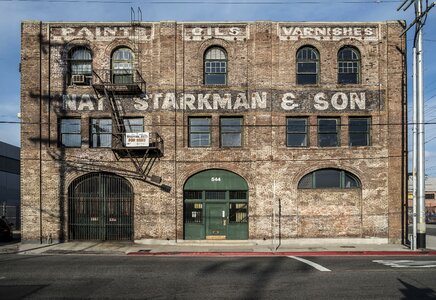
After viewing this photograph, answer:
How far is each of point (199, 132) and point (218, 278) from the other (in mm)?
11315

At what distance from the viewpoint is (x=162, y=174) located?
22.7 m

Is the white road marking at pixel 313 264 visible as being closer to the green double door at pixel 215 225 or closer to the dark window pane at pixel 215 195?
the green double door at pixel 215 225

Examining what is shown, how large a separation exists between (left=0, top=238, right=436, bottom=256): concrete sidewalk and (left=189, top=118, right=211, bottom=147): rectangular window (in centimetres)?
507

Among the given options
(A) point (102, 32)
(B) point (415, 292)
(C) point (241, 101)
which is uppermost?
(A) point (102, 32)

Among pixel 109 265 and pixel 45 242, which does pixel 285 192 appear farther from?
pixel 45 242

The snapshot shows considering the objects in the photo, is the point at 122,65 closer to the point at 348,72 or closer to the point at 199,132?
the point at 199,132

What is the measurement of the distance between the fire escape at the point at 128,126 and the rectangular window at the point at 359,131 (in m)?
9.95

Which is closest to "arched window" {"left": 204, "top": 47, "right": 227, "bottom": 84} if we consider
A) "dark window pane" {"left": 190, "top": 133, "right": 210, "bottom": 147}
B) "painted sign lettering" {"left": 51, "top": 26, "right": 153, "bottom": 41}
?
"dark window pane" {"left": 190, "top": 133, "right": 210, "bottom": 147}

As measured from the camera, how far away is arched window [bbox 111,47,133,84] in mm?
23266

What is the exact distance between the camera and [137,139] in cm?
2216

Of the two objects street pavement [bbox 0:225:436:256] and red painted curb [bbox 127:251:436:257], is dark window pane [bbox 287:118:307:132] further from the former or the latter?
red painted curb [bbox 127:251:436:257]

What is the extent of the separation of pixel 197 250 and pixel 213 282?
27.0 ft

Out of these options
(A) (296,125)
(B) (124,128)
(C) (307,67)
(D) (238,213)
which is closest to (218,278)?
(D) (238,213)

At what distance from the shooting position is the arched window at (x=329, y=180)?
2306cm
